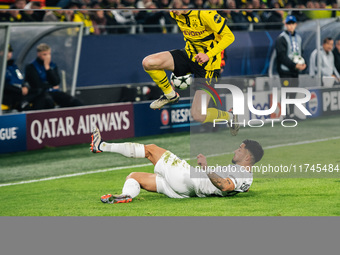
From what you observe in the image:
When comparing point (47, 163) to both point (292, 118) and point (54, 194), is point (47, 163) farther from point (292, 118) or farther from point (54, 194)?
point (292, 118)

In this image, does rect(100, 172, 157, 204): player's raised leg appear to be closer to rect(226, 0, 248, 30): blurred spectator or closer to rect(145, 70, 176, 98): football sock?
rect(145, 70, 176, 98): football sock

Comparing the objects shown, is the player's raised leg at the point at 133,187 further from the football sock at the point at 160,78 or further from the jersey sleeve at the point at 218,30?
the jersey sleeve at the point at 218,30

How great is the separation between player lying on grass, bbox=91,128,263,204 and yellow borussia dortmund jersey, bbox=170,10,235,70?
92 cm

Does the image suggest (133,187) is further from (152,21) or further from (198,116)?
(152,21)

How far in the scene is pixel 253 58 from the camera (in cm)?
1005

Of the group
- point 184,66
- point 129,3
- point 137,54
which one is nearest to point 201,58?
point 184,66

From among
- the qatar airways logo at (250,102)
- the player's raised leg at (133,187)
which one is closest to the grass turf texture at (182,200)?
the player's raised leg at (133,187)

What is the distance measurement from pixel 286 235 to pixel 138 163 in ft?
13.6

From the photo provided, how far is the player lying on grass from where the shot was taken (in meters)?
7.54

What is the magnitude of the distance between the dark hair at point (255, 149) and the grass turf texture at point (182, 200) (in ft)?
0.67

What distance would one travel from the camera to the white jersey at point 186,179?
755 cm

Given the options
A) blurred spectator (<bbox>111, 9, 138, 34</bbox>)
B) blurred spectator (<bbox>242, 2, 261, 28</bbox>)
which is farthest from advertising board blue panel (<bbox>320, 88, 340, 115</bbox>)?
blurred spectator (<bbox>111, 9, 138, 34</bbox>)

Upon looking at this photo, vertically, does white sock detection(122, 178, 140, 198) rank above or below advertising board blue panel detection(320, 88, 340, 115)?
below

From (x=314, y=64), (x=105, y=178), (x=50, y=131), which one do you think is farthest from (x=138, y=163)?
(x=314, y=64)
